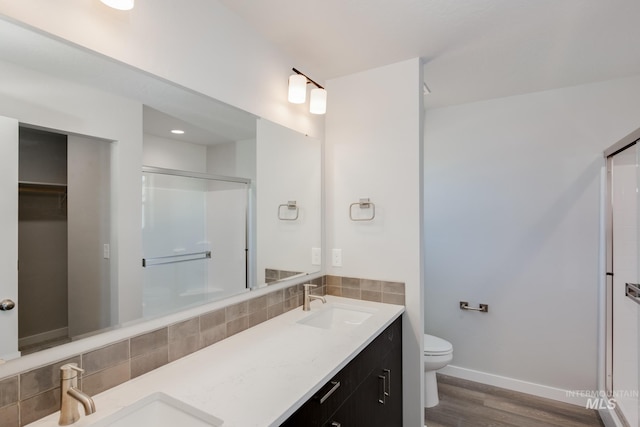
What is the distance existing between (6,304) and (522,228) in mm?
3090

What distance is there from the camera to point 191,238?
1.37m

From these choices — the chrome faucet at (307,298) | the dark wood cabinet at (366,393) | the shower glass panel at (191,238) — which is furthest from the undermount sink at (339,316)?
the shower glass panel at (191,238)

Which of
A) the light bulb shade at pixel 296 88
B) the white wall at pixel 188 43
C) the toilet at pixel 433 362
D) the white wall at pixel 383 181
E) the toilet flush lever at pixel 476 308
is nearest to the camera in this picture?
the white wall at pixel 188 43

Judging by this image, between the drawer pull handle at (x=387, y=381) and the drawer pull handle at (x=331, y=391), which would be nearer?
the drawer pull handle at (x=331, y=391)

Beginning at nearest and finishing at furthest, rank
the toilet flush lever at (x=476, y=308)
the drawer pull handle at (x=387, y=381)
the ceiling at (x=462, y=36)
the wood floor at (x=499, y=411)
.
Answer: the ceiling at (x=462, y=36) < the drawer pull handle at (x=387, y=381) < the wood floor at (x=499, y=411) < the toilet flush lever at (x=476, y=308)

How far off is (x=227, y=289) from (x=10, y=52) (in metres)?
1.10

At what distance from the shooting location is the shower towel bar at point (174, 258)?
1.20 m

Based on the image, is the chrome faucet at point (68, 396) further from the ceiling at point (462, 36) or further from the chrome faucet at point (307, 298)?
the ceiling at point (462, 36)

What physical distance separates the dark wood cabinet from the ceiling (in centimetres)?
162

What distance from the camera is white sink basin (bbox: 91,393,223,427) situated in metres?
0.87

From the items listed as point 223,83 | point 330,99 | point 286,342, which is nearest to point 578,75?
point 330,99

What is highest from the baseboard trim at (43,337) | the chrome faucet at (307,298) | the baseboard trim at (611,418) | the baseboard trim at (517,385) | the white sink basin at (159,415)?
the baseboard trim at (43,337)

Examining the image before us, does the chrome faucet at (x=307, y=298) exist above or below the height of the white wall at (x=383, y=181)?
below

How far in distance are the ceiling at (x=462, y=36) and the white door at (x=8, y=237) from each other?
1101mm
